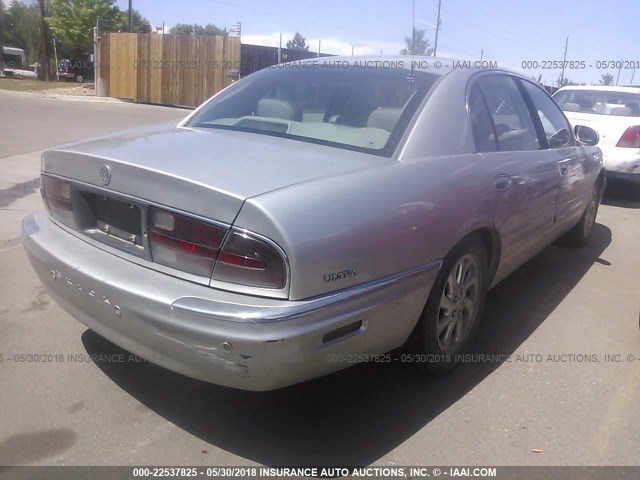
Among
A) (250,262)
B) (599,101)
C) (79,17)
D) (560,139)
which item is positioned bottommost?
(250,262)

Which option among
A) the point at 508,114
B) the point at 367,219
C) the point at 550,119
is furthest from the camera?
the point at 550,119

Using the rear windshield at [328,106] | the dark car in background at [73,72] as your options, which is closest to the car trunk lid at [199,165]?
the rear windshield at [328,106]

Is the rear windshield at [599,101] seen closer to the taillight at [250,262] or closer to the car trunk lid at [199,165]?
the car trunk lid at [199,165]

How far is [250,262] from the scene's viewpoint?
7.06 feet

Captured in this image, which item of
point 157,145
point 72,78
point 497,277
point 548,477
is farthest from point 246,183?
point 72,78

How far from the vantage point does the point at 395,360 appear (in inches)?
125

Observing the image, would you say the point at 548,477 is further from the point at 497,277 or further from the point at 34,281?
the point at 34,281

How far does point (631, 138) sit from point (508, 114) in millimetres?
4844

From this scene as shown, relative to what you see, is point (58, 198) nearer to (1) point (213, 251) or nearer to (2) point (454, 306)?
(1) point (213, 251)

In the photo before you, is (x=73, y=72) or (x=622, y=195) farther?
(x=73, y=72)

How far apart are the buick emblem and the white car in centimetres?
696

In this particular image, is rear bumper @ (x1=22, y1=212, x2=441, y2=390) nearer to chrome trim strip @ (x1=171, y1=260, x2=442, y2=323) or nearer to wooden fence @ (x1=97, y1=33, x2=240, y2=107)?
chrome trim strip @ (x1=171, y1=260, x2=442, y2=323)

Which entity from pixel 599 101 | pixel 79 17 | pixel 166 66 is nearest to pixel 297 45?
pixel 79 17

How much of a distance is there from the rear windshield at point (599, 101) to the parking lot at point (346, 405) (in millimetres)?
5161
